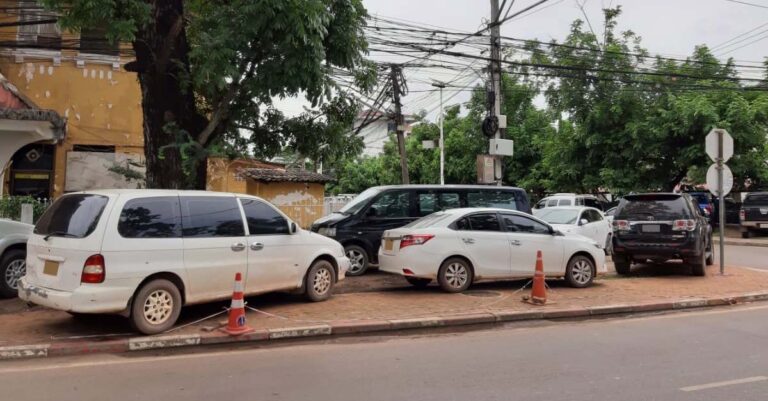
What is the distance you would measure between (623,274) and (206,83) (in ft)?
33.1

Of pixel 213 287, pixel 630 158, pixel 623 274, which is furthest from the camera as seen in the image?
pixel 630 158

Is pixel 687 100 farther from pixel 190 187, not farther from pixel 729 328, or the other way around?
pixel 190 187

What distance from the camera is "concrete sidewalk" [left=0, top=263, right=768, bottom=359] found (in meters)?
6.70

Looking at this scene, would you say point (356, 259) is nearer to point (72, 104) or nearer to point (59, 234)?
point (59, 234)

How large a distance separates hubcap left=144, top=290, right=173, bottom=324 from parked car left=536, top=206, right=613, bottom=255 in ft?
35.9

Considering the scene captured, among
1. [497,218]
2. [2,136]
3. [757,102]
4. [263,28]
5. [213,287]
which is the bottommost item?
[213,287]

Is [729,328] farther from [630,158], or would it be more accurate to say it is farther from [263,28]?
[630,158]

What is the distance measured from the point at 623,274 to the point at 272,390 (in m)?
10.3

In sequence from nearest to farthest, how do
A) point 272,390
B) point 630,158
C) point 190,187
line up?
point 272,390 < point 190,187 < point 630,158

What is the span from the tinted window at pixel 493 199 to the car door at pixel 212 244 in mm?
6113

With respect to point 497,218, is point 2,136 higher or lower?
higher

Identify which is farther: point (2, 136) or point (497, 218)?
point (2, 136)

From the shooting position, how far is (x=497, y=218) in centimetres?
1033

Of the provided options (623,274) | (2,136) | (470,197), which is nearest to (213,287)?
(470,197)
